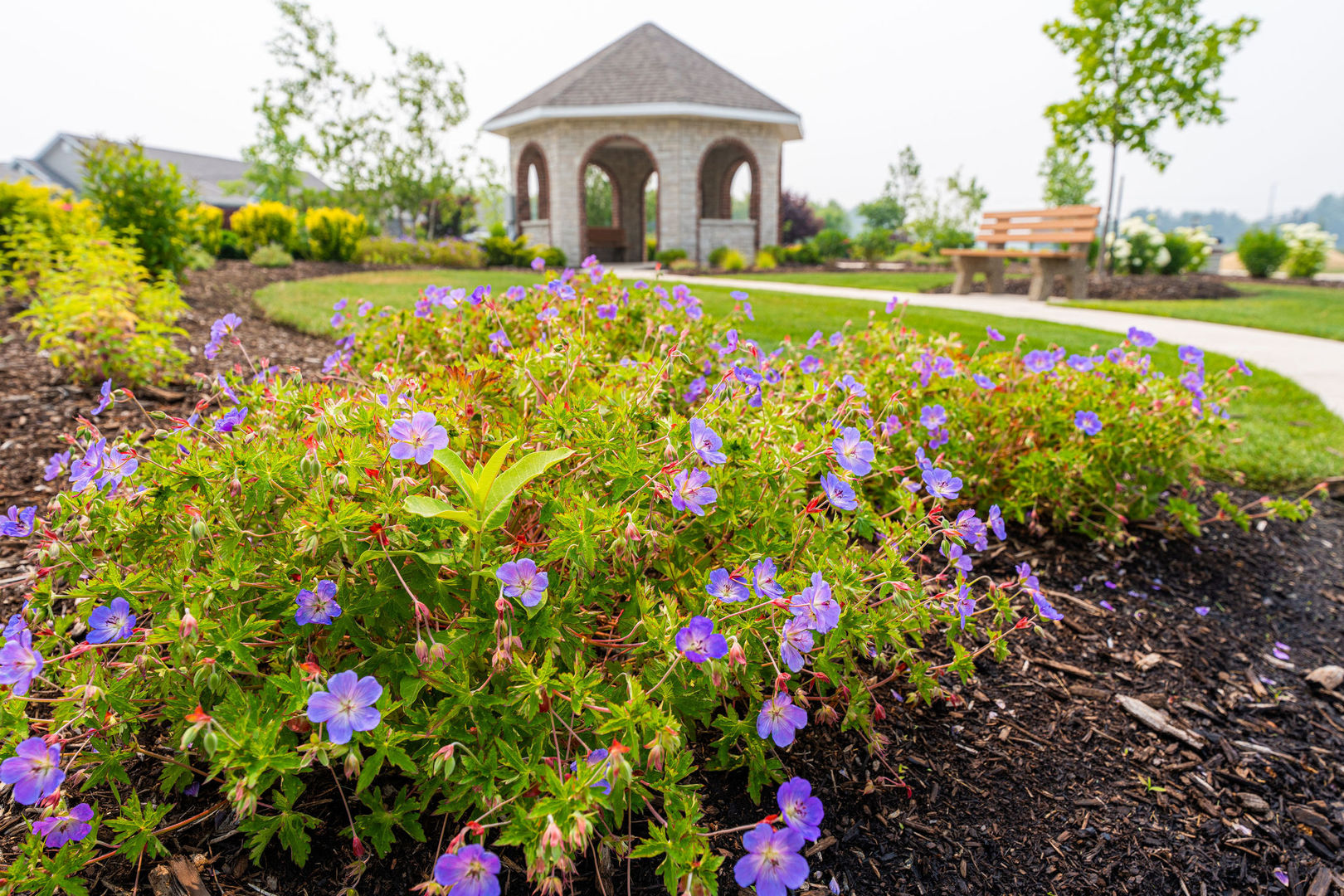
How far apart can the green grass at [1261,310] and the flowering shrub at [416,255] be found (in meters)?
11.4

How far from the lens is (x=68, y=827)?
1331mm

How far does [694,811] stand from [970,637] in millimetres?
1456

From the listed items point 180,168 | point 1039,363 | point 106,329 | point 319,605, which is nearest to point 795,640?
point 319,605

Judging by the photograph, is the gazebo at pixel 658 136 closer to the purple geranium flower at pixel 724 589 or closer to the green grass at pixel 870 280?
the green grass at pixel 870 280

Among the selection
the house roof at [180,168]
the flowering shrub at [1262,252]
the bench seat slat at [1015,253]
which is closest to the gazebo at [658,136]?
the bench seat slat at [1015,253]

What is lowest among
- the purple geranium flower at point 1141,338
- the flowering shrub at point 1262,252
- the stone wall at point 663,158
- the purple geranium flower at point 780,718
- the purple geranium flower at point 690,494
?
the purple geranium flower at point 780,718

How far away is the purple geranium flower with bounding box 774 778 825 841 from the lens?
3.95ft

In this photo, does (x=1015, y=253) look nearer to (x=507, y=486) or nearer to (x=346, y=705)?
(x=507, y=486)

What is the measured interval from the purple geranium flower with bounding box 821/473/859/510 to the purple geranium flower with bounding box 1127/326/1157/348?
2212mm

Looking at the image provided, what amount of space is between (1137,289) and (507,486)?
47.5 ft

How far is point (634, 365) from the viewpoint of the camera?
6.64ft

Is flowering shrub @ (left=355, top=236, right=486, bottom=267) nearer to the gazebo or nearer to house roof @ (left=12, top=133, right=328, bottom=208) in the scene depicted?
the gazebo

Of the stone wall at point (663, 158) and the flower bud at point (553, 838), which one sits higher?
the stone wall at point (663, 158)

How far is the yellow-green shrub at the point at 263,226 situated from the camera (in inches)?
603
